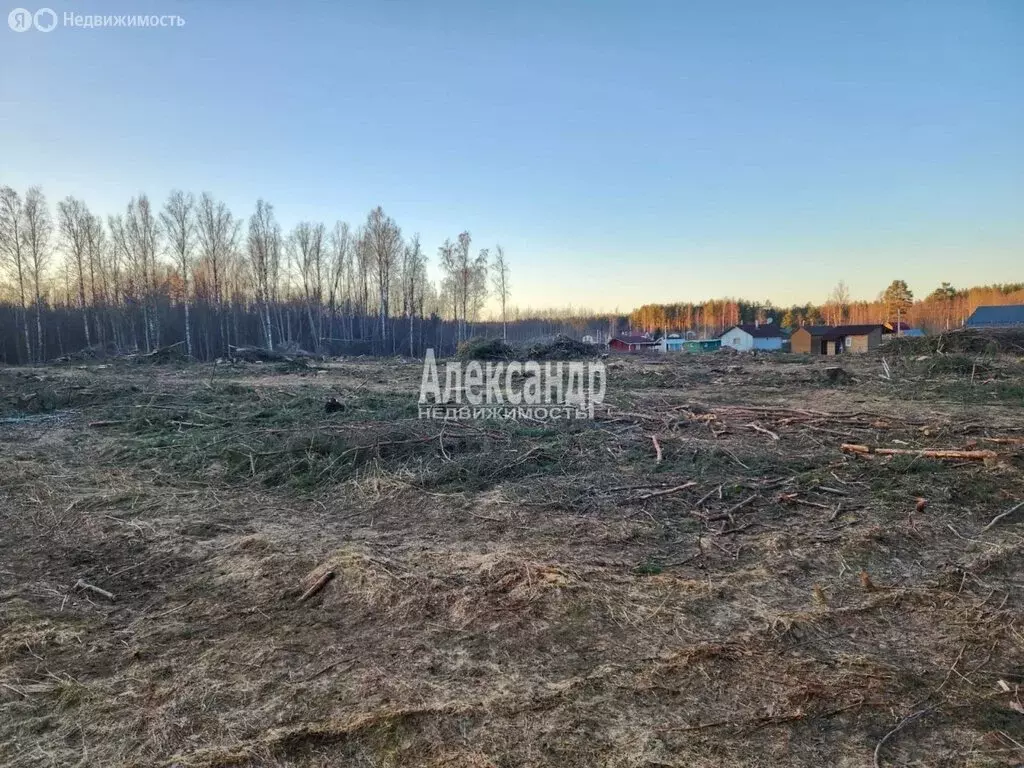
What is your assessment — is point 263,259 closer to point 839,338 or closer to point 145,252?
point 145,252

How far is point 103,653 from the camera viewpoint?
8.68 ft

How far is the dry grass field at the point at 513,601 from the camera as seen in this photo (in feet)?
6.80

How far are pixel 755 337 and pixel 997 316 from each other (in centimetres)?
1667

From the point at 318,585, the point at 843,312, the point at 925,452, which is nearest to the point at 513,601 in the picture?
the point at 318,585

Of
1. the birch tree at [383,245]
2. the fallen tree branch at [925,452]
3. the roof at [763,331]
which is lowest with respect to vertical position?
the fallen tree branch at [925,452]

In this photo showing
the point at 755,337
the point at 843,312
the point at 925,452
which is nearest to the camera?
the point at 925,452

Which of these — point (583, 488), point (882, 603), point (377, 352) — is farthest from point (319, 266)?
point (882, 603)

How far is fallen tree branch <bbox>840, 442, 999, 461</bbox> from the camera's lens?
5.58 metres

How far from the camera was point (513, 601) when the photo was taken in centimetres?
312

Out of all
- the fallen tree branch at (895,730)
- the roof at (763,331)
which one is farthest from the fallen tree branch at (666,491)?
the roof at (763,331)

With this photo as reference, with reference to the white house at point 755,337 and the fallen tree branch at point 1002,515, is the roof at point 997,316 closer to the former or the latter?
the white house at point 755,337

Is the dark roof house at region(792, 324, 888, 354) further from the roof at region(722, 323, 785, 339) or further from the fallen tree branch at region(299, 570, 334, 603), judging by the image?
the fallen tree branch at region(299, 570, 334, 603)

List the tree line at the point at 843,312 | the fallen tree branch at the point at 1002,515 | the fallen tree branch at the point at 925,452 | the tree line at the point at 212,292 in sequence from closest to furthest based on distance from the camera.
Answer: the fallen tree branch at the point at 1002,515
the fallen tree branch at the point at 925,452
the tree line at the point at 212,292
the tree line at the point at 843,312

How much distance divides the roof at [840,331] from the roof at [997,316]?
7.49 metres
